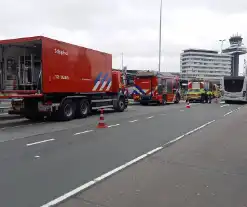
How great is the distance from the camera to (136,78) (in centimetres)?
3061

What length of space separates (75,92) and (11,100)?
Answer: 3.58 metres

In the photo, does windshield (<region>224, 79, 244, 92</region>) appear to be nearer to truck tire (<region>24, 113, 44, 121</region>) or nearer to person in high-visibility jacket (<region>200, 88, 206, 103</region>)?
person in high-visibility jacket (<region>200, 88, 206, 103</region>)

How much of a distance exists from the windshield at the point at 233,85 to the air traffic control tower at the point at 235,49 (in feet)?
351

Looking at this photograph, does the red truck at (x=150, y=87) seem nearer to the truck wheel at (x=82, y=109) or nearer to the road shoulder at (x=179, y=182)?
the truck wheel at (x=82, y=109)

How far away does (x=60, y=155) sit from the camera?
7703 millimetres

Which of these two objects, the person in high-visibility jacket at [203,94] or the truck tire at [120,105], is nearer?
the truck tire at [120,105]

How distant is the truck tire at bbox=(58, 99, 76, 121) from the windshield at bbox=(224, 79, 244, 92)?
73.6 feet

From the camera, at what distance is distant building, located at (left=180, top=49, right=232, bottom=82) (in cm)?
12206

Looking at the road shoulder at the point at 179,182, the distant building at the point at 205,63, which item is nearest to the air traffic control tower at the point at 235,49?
the distant building at the point at 205,63

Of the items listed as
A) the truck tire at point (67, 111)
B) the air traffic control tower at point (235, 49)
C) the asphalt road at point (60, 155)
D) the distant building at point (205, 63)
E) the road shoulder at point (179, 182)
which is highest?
the air traffic control tower at point (235, 49)

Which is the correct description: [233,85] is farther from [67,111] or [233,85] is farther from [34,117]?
[34,117]

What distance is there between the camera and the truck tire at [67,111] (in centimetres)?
1567

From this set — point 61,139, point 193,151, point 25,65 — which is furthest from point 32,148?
point 25,65

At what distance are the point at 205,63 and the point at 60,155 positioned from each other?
12589cm
